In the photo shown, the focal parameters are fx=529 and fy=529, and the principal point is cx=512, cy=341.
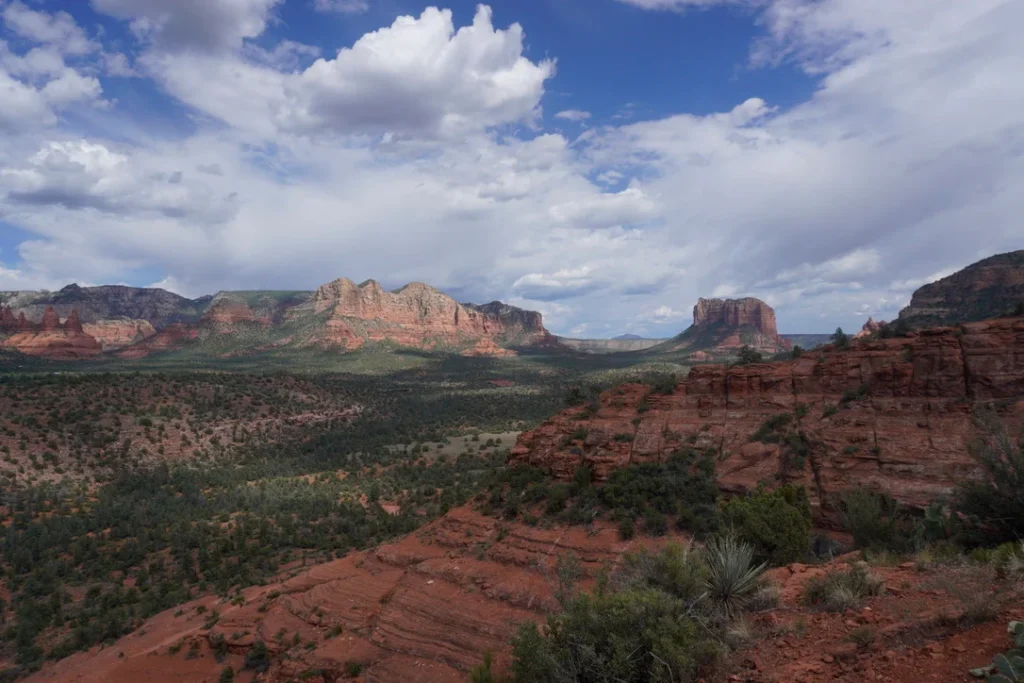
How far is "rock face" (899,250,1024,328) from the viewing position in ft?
166

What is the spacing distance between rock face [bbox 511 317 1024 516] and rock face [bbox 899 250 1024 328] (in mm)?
31471

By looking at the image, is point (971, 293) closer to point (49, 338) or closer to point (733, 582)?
point (733, 582)

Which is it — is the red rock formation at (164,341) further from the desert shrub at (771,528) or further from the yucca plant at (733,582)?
the yucca plant at (733,582)

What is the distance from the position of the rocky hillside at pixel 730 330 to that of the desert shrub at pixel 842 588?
158310mm

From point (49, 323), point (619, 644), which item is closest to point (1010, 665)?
point (619, 644)

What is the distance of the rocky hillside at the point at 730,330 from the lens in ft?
→ 555

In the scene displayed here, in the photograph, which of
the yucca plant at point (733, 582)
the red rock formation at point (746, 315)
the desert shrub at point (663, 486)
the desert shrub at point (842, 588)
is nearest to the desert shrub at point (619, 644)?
the yucca plant at point (733, 582)

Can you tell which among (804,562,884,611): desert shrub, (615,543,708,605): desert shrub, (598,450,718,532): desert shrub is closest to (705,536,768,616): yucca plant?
(615,543,708,605): desert shrub

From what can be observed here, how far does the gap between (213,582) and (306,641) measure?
13.7 m

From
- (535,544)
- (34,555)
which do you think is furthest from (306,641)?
(34,555)

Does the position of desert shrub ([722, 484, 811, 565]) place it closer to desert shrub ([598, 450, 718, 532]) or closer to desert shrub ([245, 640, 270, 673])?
desert shrub ([598, 450, 718, 532])

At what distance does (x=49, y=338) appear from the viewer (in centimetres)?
14875

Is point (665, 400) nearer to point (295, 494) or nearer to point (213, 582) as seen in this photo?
point (213, 582)

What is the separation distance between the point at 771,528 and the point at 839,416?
10.2 metres
